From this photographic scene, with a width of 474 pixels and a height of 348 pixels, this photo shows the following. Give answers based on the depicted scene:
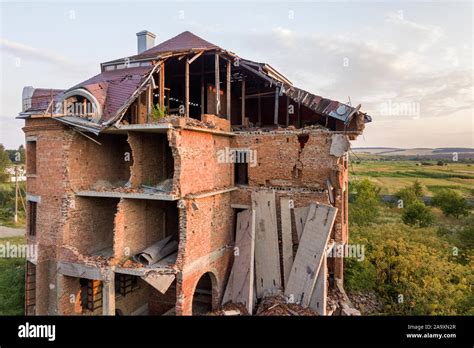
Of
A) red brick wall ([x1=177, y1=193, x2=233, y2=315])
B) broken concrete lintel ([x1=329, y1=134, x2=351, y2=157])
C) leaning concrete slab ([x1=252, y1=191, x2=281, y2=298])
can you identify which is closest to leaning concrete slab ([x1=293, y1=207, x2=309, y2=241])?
leaning concrete slab ([x1=252, y1=191, x2=281, y2=298])

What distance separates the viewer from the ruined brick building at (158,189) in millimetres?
10289

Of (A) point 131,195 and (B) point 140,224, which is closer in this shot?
(A) point 131,195

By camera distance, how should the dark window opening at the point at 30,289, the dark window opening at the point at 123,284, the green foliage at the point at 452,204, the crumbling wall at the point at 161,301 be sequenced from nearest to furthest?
1. the dark window opening at the point at 30,289
2. the dark window opening at the point at 123,284
3. the crumbling wall at the point at 161,301
4. the green foliage at the point at 452,204

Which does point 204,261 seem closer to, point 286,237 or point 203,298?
point 286,237

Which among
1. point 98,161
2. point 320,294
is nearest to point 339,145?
point 320,294

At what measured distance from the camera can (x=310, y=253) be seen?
1126 cm

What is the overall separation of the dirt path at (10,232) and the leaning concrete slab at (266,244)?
82.5 ft

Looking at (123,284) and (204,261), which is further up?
(204,261)

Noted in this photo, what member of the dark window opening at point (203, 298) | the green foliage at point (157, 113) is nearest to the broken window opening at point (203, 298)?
the dark window opening at point (203, 298)

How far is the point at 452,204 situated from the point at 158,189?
35.5 metres

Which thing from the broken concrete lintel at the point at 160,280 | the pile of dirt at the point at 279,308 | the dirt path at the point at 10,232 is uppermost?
the broken concrete lintel at the point at 160,280

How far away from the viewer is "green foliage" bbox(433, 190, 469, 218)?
1339 inches

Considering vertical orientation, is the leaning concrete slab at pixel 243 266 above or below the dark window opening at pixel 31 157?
below

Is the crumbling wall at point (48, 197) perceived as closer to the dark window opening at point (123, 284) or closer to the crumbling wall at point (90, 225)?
the crumbling wall at point (90, 225)
